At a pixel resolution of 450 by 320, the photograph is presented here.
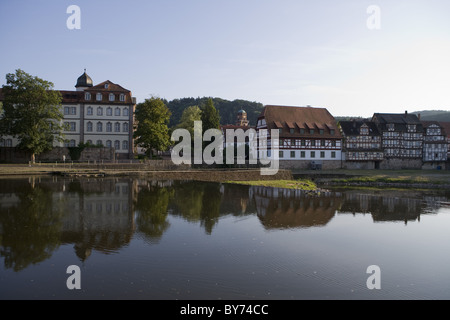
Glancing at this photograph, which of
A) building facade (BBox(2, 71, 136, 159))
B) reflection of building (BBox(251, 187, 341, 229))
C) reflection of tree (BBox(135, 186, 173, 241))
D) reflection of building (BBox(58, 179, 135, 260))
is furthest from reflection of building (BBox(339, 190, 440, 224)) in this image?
building facade (BBox(2, 71, 136, 159))

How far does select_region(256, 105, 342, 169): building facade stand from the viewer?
56.1 m

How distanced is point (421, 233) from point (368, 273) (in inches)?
330

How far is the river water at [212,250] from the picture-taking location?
9531 millimetres

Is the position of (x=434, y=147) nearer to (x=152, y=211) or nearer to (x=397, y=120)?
(x=397, y=120)

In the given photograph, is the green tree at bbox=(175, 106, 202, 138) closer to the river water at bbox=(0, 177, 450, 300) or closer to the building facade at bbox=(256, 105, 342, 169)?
the building facade at bbox=(256, 105, 342, 169)

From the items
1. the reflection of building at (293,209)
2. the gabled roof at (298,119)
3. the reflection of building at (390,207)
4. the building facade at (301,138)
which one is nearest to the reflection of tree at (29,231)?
the reflection of building at (293,209)

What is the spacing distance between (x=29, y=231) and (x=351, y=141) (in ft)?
185

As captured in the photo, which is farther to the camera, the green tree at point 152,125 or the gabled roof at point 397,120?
the gabled roof at point 397,120

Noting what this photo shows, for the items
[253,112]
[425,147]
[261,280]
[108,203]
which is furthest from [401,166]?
[253,112]

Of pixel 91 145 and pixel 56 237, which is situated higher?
pixel 91 145

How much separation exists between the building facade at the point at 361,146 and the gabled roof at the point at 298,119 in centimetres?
330

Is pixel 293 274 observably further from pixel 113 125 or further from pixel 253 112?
pixel 253 112

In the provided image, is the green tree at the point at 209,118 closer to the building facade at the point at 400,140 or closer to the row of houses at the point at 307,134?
the row of houses at the point at 307,134
